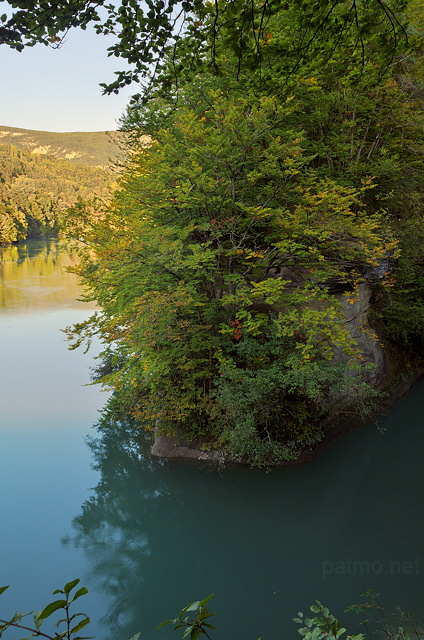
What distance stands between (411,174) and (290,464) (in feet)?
24.5

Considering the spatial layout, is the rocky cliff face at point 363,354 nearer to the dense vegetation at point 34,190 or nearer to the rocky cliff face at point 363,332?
the rocky cliff face at point 363,332

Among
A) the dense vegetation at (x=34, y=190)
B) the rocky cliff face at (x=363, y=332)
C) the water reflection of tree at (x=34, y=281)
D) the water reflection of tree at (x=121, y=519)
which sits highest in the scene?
the dense vegetation at (x=34, y=190)

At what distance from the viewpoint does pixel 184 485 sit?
7.79m

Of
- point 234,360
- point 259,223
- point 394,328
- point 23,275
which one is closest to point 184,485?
point 234,360

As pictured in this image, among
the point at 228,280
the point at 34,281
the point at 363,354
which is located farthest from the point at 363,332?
the point at 34,281

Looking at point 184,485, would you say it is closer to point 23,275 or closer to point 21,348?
point 21,348

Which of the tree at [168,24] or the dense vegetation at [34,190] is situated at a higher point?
the dense vegetation at [34,190]

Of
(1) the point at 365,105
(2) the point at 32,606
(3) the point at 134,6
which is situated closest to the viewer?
(3) the point at 134,6

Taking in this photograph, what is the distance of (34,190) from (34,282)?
1875 inches

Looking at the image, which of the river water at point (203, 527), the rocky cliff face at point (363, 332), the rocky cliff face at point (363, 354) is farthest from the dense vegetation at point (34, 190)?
the rocky cliff face at point (363, 332)

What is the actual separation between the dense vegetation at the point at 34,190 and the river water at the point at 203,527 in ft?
79.5

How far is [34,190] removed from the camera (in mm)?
67812

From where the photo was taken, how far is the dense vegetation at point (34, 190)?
53200 millimetres

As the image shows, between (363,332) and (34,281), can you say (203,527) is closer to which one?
(363,332)
